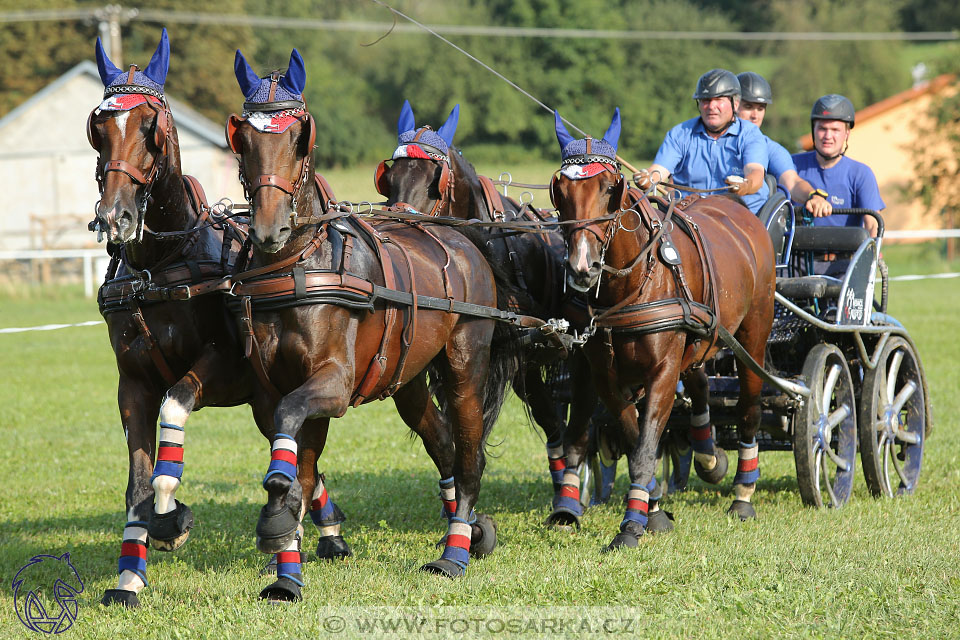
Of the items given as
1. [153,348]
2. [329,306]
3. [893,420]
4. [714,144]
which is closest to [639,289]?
[329,306]

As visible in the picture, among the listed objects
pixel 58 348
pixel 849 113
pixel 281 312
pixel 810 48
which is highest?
pixel 810 48

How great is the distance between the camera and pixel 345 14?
5975 centimetres

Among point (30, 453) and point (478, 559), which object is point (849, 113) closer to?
point (478, 559)

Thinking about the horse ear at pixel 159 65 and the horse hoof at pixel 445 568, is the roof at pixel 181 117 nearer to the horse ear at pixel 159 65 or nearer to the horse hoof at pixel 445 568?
the horse ear at pixel 159 65

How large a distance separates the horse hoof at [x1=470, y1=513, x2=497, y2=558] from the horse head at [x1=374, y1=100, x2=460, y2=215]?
1.77 meters

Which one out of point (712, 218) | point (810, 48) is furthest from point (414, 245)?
point (810, 48)

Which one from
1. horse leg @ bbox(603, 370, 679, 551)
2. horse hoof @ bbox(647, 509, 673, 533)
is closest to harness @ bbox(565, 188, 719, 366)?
horse leg @ bbox(603, 370, 679, 551)

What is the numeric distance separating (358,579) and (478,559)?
32.2 inches

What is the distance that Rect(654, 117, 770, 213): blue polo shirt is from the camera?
23.8 feet

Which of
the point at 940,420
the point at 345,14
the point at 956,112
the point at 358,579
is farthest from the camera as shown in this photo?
the point at 345,14

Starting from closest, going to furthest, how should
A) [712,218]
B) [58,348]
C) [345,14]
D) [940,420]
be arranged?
[712,218] < [940,420] < [58,348] < [345,14]

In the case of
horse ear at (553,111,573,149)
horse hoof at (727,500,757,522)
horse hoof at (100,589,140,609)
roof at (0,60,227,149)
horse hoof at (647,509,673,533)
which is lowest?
horse hoof at (727,500,757,522)

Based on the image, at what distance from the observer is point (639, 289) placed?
566cm

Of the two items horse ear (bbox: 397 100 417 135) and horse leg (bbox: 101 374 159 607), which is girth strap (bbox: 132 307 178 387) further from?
horse ear (bbox: 397 100 417 135)
